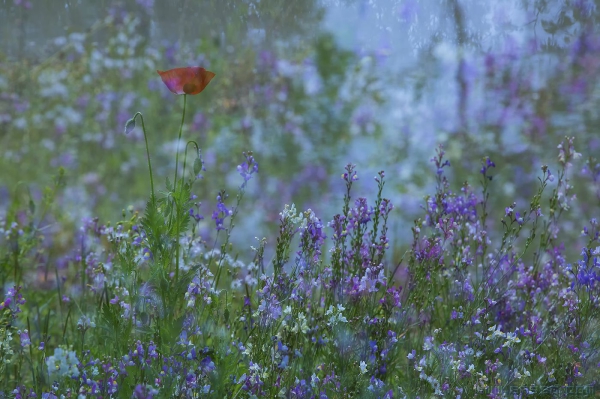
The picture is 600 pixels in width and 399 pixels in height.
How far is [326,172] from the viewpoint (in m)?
4.95

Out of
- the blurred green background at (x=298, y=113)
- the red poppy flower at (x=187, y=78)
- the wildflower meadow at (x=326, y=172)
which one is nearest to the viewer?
the red poppy flower at (x=187, y=78)

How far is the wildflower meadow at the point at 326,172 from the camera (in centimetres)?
Answer: 218

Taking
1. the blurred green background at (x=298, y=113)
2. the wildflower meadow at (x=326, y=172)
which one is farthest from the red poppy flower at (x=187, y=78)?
the blurred green background at (x=298, y=113)

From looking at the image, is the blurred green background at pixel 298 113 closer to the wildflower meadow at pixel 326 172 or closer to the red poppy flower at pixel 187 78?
the wildflower meadow at pixel 326 172

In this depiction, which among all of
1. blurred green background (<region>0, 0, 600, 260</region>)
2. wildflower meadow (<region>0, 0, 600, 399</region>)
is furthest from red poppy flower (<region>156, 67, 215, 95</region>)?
blurred green background (<region>0, 0, 600, 260</region>)

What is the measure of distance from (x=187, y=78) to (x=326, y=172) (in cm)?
306

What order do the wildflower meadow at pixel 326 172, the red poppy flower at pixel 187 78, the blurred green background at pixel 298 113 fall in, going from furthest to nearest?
1. the blurred green background at pixel 298 113
2. the wildflower meadow at pixel 326 172
3. the red poppy flower at pixel 187 78

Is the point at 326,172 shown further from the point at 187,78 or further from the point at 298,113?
the point at 187,78

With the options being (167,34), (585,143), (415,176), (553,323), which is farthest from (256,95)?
(553,323)

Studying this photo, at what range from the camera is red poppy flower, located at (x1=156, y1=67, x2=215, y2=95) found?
6.29ft

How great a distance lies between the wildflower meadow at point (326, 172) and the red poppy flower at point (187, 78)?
0.31 m

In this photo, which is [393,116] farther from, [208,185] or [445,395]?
[445,395]

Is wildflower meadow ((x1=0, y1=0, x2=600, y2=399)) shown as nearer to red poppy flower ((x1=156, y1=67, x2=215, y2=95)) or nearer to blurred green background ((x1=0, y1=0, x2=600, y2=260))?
blurred green background ((x1=0, y1=0, x2=600, y2=260))

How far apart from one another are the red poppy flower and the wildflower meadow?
0.31 meters
